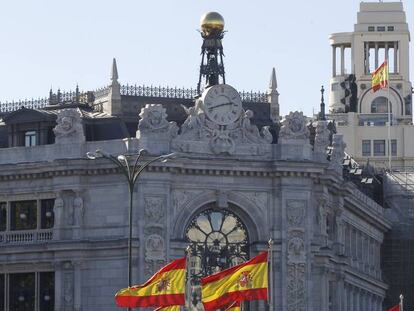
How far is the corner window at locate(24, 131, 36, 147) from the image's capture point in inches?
5595

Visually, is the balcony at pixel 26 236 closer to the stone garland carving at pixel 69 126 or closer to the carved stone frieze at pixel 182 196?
the stone garland carving at pixel 69 126

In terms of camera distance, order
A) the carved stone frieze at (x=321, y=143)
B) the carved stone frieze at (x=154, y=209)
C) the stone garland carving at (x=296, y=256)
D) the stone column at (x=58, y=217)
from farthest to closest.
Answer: the carved stone frieze at (x=321, y=143) → the stone column at (x=58, y=217) → the stone garland carving at (x=296, y=256) → the carved stone frieze at (x=154, y=209)

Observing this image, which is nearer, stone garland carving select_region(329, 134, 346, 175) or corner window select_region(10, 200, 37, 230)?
corner window select_region(10, 200, 37, 230)

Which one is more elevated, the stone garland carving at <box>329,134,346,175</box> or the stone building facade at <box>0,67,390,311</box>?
the stone garland carving at <box>329,134,346,175</box>

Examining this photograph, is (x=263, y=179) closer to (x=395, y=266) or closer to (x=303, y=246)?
(x=303, y=246)

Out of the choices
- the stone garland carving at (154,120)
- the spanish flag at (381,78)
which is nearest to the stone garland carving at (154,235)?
the stone garland carving at (154,120)

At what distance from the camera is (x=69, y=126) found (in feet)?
450

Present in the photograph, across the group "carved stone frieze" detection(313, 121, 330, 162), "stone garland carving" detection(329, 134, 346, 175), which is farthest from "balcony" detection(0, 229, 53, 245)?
"stone garland carving" detection(329, 134, 346, 175)

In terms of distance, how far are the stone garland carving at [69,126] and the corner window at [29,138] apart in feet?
15.3

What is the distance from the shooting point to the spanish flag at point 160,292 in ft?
374

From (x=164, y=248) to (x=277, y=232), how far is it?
7190mm

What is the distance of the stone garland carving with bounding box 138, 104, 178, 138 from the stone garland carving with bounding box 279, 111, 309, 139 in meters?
7.51

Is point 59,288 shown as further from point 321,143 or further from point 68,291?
point 321,143

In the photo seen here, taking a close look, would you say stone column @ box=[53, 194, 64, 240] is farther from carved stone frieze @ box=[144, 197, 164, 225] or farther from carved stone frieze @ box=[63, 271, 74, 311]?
carved stone frieze @ box=[144, 197, 164, 225]
